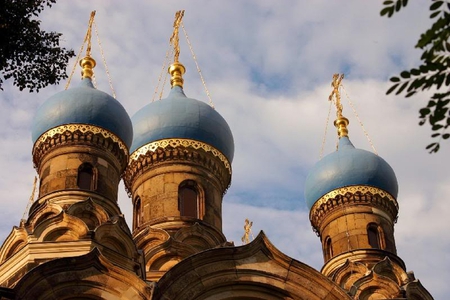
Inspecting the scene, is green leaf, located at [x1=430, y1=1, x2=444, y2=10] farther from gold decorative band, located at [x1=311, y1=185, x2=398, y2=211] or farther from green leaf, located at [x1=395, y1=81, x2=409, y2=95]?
gold decorative band, located at [x1=311, y1=185, x2=398, y2=211]

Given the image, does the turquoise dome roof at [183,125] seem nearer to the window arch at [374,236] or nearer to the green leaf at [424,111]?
the window arch at [374,236]

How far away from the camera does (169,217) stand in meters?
15.3

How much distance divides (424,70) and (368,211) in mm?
11256

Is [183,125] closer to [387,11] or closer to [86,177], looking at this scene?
[86,177]

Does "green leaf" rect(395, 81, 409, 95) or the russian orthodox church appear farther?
the russian orthodox church

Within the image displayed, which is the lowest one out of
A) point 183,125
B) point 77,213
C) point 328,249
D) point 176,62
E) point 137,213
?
point 77,213

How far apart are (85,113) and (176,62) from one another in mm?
4153

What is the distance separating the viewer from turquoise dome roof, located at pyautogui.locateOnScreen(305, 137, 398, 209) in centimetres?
1638

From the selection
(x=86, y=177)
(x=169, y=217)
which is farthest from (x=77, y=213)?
(x=169, y=217)

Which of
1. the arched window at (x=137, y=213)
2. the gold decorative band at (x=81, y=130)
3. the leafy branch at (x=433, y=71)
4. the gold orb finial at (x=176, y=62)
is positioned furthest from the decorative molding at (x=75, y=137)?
the leafy branch at (x=433, y=71)

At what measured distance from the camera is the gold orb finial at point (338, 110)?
18.3 meters

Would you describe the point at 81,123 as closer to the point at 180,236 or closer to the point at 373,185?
the point at 180,236

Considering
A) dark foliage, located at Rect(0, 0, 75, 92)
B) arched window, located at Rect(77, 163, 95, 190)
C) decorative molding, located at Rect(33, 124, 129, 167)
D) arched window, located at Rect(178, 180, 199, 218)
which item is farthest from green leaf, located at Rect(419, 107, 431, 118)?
arched window, located at Rect(178, 180, 199, 218)

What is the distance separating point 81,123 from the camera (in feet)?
48.3
